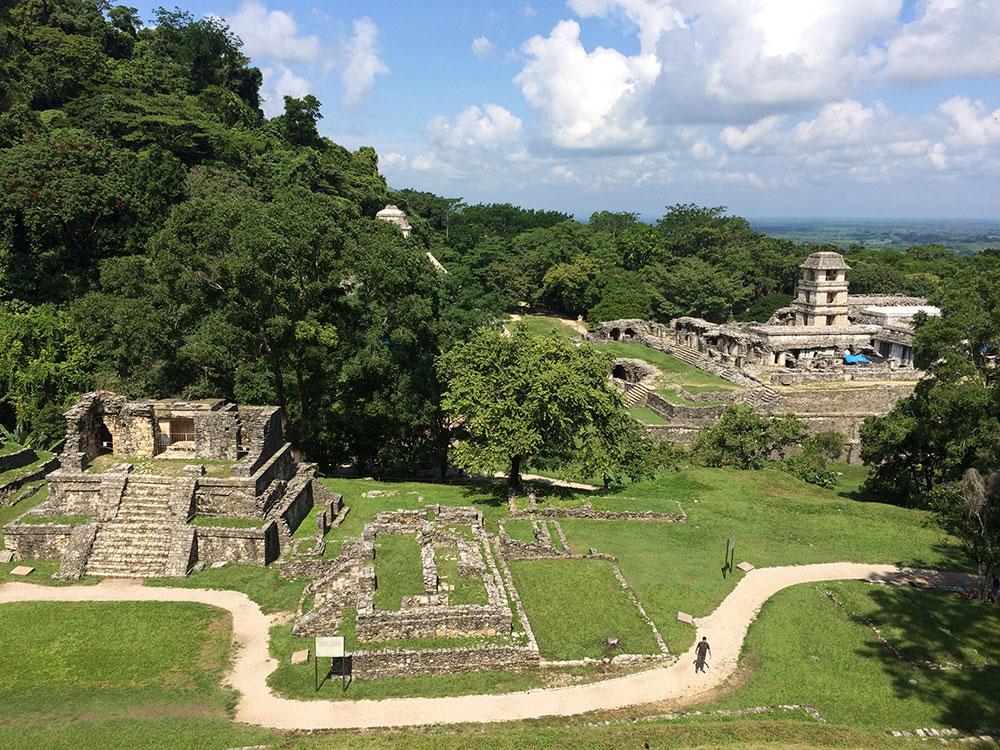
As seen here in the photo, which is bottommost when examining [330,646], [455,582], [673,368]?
[455,582]

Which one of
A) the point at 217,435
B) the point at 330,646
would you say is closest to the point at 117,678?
the point at 330,646

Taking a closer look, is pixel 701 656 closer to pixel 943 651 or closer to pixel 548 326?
pixel 943 651

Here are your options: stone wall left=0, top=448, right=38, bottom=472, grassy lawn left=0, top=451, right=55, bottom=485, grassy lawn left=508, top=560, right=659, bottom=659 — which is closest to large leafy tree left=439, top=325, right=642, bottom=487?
grassy lawn left=508, top=560, right=659, bottom=659

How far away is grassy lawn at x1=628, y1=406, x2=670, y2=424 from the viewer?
40594 millimetres

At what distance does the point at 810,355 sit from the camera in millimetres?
51562

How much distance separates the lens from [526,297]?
8419cm

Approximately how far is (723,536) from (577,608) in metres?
7.68

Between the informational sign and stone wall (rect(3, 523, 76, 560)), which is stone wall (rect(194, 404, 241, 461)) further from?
the informational sign

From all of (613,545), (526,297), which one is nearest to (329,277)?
(613,545)

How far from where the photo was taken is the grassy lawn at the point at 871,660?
1359cm

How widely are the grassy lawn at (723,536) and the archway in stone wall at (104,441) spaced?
53.7 ft

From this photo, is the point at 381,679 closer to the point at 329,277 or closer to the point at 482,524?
the point at 482,524

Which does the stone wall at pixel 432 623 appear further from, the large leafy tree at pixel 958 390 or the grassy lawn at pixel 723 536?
the large leafy tree at pixel 958 390

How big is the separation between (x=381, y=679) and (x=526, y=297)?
7212 cm
